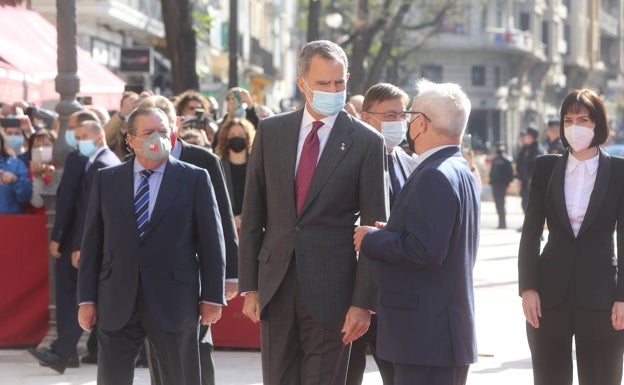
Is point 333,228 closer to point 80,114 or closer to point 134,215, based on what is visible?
point 134,215

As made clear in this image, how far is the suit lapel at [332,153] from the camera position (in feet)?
21.2

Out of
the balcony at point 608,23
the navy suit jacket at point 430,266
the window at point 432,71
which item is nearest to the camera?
the navy suit jacket at point 430,266

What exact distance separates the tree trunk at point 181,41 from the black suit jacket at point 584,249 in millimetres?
13890

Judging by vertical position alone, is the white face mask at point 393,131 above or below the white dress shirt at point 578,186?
above

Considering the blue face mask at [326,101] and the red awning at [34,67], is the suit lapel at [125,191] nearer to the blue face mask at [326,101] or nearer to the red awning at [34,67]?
the blue face mask at [326,101]

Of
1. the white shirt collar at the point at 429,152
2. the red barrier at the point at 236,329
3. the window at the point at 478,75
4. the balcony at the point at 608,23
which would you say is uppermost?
the balcony at the point at 608,23

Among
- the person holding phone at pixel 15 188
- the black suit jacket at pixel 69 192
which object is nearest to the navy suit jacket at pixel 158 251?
the black suit jacket at pixel 69 192

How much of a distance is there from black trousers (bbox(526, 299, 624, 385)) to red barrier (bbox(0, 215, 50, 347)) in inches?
218

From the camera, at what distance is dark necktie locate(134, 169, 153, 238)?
719 cm

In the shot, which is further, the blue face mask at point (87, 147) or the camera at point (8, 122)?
the camera at point (8, 122)

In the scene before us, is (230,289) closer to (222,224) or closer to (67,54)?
(222,224)

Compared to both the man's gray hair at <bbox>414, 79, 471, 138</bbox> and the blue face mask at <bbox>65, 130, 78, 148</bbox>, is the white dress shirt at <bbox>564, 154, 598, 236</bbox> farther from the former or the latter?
the blue face mask at <bbox>65, 130, 78, 148</bbox>

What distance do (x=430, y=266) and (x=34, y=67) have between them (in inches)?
475

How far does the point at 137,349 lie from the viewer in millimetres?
7207
